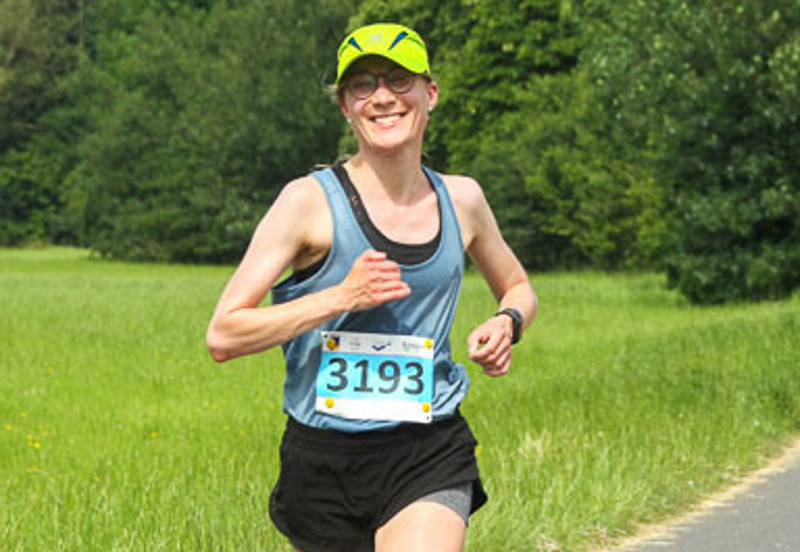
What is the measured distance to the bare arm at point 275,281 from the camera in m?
3.47

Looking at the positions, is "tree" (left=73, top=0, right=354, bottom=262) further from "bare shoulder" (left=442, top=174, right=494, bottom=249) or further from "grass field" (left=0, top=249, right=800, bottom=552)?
"bare shoulder" (left=442, top=174, right=494, bottom=249)

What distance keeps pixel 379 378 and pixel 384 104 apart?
0.67 m

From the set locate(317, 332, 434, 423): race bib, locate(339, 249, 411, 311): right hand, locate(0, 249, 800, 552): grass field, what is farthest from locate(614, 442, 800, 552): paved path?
locate(339, 249, 411, 311): right hand

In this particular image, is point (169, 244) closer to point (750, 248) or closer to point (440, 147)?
point (440, 147)

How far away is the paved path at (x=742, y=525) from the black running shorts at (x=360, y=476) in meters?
3.22

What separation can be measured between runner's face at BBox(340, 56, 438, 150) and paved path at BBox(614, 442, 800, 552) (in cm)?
352

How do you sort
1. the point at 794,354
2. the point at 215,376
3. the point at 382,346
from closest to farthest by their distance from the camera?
the point at 382,346, the point at 794,354, the point at 215,376

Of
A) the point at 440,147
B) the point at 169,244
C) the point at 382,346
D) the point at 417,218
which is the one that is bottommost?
the point at 169,244

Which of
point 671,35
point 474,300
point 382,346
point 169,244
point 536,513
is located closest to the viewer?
point 382,346

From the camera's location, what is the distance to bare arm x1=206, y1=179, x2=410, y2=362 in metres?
3.47

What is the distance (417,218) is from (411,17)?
5263 cm

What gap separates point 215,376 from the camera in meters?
17.9

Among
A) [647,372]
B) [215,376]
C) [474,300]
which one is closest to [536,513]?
[647,372]

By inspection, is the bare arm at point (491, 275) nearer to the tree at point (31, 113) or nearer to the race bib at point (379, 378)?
the race bib at point (379, 378)
